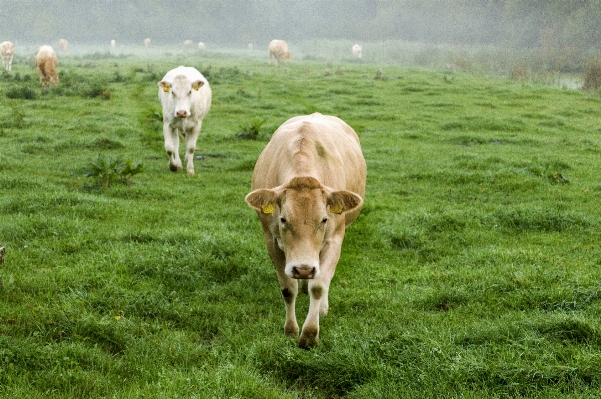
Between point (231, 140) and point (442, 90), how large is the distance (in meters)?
12.9

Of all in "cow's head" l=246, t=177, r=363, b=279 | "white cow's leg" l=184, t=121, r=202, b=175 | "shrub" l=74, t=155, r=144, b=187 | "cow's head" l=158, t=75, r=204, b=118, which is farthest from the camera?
"white cow's leg" l=184, t=121, r=202, b=175

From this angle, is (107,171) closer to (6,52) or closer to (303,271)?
(303,271)

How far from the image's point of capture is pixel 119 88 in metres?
23.0

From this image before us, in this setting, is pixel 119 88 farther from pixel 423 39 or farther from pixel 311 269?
pixel 423 39

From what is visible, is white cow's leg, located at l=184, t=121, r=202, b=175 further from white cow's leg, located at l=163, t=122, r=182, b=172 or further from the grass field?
the grass field

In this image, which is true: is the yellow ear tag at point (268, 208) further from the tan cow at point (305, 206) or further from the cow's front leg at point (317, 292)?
the cow's front leg at point (317, 292)

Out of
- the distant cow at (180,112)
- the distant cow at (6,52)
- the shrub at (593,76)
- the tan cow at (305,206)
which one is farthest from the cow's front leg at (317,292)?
the distant cow at (6,52)

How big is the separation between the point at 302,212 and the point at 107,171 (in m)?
5.84

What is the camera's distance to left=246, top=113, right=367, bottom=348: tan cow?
4.41 m

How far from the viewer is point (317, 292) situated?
4.77m

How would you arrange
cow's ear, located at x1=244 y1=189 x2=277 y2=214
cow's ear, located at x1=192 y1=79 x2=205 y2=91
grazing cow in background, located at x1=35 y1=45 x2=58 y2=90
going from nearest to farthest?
1. cow's ear, located at x1=244 y1=189 x2=277 y2=214
2. cow's ear, located at x1=192 y1=79 x2=205 y2=91
3. grazing cow in background, located at x1=35 y1=45 x2=58 y2=90

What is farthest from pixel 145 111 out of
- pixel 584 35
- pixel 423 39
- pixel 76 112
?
pixel 423 39

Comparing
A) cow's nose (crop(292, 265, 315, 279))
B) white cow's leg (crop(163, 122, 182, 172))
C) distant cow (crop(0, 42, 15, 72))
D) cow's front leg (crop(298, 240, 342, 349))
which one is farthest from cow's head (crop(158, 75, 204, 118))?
distant cow (crop(0, 42, 15, 72))

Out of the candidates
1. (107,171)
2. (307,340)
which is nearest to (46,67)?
(107,171)
